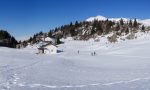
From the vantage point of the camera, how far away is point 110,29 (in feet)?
521

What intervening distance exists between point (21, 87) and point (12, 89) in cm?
99

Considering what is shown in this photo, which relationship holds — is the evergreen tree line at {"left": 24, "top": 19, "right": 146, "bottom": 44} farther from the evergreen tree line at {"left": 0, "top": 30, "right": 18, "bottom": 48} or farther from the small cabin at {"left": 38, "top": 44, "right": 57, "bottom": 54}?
the small cabin at {"left": 38, "top": 44, "right": 57, "bottom": 54}

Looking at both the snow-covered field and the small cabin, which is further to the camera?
the small cabin

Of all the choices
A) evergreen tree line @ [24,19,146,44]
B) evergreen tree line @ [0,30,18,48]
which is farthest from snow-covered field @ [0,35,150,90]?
evergreen tree line @ [0,30,18,48]

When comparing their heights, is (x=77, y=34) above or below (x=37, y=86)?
above

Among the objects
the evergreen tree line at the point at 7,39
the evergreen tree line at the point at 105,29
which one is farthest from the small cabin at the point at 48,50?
the evergreen tree line at the point at 7,39

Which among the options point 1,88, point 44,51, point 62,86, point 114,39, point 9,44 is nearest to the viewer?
point 1,88

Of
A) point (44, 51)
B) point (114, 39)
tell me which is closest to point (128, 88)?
point (44, 51)

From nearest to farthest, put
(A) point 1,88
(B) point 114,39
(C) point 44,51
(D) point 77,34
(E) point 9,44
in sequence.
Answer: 1. (A) point 1,88
2. (C) point 44,51
3. (B) point 114,39
4. (E) point 9,44
5. (D) point 77,34

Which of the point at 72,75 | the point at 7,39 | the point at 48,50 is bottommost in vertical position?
the point at 72,75

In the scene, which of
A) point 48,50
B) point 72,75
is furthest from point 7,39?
point 72,75

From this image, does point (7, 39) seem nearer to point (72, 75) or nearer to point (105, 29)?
point (105, 29)

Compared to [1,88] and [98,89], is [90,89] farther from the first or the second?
[1,88]

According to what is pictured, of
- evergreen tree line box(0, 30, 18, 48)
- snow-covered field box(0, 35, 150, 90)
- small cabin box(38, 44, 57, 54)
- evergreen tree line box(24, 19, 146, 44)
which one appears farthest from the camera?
evergreen tree line box(0, 30, 18, 48)
